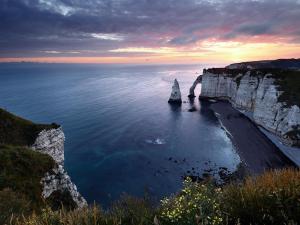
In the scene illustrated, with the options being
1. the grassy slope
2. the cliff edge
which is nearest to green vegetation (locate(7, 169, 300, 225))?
the grassy slope

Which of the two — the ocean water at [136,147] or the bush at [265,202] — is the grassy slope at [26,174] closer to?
the ocean water at [136,147]

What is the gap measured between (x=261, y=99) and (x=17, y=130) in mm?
66527

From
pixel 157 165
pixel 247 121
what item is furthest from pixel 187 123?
pixel 157 165

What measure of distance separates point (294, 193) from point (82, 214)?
Result: 546 centimetres

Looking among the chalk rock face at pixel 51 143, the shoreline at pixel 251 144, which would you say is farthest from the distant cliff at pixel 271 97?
the chalk rock face at pixel 51 143

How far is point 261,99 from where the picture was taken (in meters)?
79.2

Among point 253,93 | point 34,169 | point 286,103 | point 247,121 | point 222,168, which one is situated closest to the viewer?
point 34,169

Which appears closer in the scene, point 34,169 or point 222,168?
point 34,169

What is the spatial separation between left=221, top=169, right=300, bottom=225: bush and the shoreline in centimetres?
3032

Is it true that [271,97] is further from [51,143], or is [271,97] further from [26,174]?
[26,174]

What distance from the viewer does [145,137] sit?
7125cm

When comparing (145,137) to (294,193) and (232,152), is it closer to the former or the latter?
(232,152)

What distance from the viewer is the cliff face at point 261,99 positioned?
63.2 meters

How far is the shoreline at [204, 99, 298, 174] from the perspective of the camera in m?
52.7
